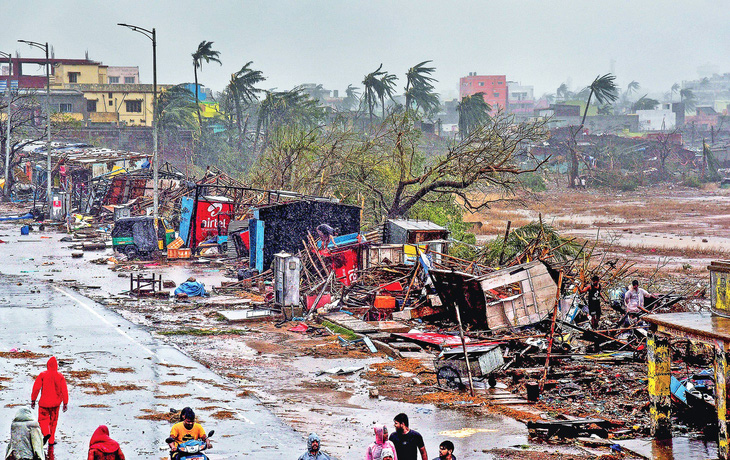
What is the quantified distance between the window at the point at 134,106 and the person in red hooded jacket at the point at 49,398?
8490cm

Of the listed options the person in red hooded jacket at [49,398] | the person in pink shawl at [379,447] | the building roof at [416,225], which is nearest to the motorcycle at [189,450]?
the person in pink shawl at [379,447]

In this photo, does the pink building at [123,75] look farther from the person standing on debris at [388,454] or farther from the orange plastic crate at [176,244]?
the person standing on debris at [388,454]

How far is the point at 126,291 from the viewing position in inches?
1012

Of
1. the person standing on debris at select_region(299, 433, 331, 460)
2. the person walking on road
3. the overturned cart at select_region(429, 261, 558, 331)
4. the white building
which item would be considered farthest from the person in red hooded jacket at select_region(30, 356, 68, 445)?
the white building

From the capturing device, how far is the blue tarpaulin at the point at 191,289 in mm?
24844

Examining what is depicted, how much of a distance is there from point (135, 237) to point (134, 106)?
Result: 63.4 meters

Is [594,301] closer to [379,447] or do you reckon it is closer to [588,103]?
[379,447]

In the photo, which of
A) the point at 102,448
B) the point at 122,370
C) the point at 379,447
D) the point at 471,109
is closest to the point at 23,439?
the point at 102,448

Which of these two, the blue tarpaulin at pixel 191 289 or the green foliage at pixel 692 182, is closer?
Answer: the blue tarpaulin at pixel 191 289

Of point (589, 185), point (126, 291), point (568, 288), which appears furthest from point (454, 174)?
point (589, 185)

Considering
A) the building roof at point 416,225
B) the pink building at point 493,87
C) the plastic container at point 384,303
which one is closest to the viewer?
the plastic container at point 384,303

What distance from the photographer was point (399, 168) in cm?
3688

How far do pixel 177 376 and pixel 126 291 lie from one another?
10470mm

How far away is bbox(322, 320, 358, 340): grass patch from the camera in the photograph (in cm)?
1945
